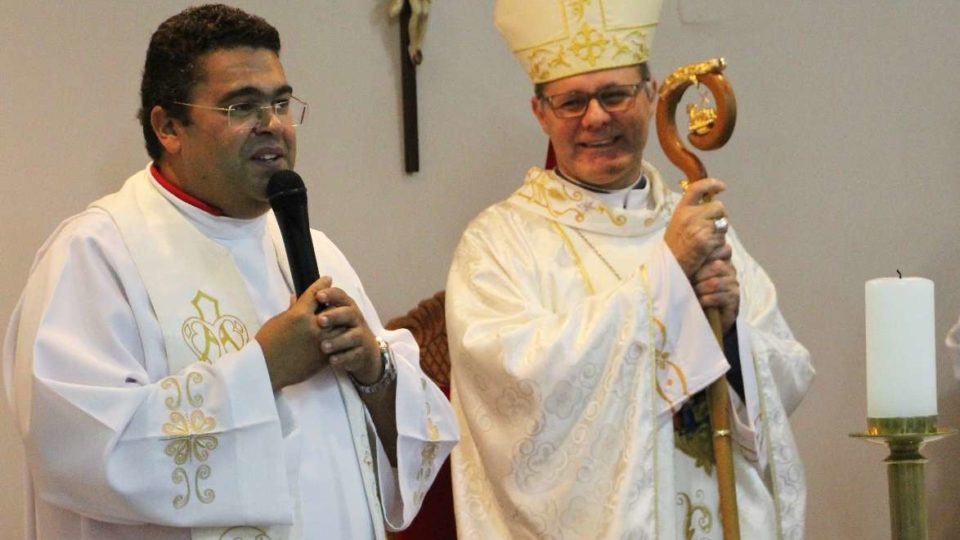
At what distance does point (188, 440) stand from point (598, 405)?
1230 mm

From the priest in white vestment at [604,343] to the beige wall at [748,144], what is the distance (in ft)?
2.15

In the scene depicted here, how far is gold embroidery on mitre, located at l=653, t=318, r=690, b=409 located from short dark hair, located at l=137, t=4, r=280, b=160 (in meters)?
1.14

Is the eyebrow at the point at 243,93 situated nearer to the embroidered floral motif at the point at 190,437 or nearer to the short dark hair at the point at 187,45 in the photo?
the short dark hair at the point at 187,45

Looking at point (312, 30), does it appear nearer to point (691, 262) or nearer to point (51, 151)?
point (51, 151)

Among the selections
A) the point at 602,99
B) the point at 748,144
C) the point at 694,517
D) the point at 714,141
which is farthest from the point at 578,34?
the point at 748,144

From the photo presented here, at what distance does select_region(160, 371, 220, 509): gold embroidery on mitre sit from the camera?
9.31 feet

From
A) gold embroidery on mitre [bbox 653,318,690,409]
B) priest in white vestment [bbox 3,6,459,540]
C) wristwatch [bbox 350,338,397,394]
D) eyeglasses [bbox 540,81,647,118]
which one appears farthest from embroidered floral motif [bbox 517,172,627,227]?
wristwatch [bbox 350,338,397,394]

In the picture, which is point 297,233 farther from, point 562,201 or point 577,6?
point 577,6

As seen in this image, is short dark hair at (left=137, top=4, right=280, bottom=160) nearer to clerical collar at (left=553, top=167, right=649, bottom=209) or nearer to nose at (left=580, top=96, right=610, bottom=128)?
nose at (left=580, top=96, right=610, bottom=128)

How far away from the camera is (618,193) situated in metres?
4.29

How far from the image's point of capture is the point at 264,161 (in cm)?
309

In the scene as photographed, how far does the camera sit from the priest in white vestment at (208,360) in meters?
2.82

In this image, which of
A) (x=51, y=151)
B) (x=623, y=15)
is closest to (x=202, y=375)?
(x=51, y=151)

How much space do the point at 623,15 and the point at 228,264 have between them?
4.81 ft
